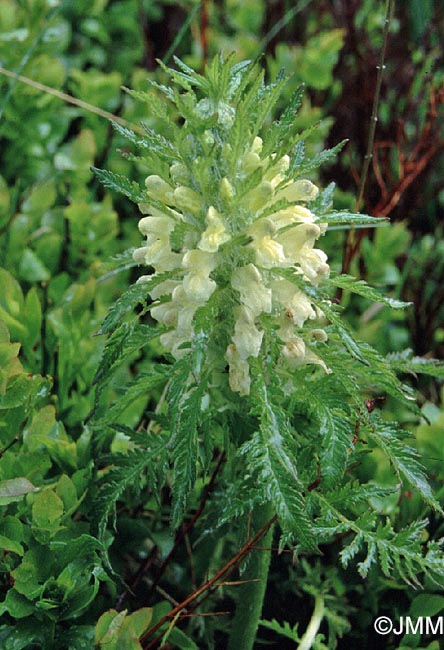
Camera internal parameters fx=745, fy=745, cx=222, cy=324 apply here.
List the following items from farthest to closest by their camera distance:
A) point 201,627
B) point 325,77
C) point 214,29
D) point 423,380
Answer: point 214,29, point 325,77, point 423,380, point 201,627

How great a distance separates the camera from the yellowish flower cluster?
2.98 feet

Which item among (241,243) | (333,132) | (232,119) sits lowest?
(333,132)

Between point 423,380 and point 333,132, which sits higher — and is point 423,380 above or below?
below

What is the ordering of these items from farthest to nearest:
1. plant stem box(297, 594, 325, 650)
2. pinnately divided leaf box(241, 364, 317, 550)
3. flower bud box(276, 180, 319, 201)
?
plant stem box(297, 594, 325, 650) → flower bud box(276, 180, 319, 201) → pinnately divided leaf box(241, 364, 317, 550)

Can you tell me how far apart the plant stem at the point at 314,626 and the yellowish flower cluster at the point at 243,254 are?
40cm

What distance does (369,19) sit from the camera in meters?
2.73

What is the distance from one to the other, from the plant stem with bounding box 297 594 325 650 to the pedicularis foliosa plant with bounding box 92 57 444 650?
0.21 metres

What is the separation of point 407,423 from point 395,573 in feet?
1.74

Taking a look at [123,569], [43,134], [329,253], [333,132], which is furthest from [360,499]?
[333,132]

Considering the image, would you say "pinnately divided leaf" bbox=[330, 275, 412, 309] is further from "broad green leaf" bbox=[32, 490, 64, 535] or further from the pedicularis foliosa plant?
"broad green leaf" bbox=[32, 490, 64, 535]

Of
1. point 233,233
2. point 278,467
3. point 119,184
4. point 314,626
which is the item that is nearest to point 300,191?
point 233,233

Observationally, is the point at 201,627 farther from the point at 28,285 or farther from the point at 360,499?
the point at 28,285

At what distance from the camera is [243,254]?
3.11ft

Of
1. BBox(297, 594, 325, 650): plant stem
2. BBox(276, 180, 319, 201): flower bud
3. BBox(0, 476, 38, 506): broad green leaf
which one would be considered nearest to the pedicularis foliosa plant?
BBox(276, 180, 319, 201): flower bud
